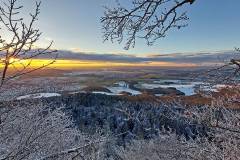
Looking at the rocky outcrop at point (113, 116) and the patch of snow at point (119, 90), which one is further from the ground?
the rocky outcrop at point (113, 116)

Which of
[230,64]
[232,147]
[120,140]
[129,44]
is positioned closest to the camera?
[230,64]

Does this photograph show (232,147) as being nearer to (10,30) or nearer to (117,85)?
(10,30)

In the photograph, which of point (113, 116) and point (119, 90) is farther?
point (119, 90)

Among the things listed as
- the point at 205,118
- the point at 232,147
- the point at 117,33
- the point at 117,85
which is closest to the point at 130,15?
the point at 117,33

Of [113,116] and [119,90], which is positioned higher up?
[113,116]

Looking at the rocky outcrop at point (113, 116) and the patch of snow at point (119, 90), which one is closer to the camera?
the rocky outcrop at point (113, 116)

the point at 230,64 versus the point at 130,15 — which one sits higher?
the point at 130,15

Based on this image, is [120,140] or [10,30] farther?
[120,140]

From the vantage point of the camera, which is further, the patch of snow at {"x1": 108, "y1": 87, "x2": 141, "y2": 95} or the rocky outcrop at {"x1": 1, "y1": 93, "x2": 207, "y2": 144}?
the patch of snow at {"x1": 108, "y1": 87, "x2": 141, "y2": 95}

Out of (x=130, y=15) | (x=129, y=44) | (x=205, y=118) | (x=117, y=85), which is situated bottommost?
(x=117, y=85)

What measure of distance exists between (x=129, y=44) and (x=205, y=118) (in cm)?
160

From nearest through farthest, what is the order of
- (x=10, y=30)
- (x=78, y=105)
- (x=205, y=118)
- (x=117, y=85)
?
(x=10, y=30)
(x=205, y=118)
(x=78, y=105)
(x=117, y=85)

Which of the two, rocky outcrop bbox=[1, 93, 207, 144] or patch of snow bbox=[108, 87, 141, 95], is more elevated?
rocky outcrop bbox=[1, 93, 207, 144]

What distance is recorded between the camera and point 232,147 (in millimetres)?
8688
